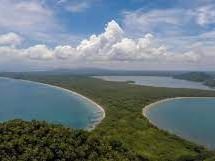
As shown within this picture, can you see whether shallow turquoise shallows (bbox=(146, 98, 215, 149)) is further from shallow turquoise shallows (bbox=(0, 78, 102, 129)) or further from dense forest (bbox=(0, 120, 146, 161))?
dense forest (bbox=(0, 120, 146, 161))

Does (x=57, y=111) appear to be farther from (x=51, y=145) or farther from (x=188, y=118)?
(x=51, y=145)

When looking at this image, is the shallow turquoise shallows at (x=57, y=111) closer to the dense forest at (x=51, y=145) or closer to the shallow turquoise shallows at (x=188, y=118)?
the shallow turquoise shallows at (x=188, y=118)

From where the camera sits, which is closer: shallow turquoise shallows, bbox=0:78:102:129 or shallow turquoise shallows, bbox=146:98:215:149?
shallow turquoise shallows, bbox=146:98:215:149

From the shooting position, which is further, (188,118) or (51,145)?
(188,118)

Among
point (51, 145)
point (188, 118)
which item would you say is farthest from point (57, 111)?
point (51, 145)

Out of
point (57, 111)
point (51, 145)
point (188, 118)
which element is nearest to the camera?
point (51, 145)

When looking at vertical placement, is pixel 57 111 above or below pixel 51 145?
below

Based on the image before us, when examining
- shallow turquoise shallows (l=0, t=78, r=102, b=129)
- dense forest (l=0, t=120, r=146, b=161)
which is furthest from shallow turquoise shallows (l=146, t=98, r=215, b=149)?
dense forest (l=0, t=120, r=146, b=161)

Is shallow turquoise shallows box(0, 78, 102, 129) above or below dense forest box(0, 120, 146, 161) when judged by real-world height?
below

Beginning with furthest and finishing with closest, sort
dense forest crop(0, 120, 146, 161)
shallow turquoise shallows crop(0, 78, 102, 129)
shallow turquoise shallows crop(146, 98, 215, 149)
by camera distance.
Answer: shallow turquoise shallows crop(0, 78, 102, 129), shallow turquoise shallows crop(146, 98, 215, 149), dense forest crop(0, 120, 146, 161)
